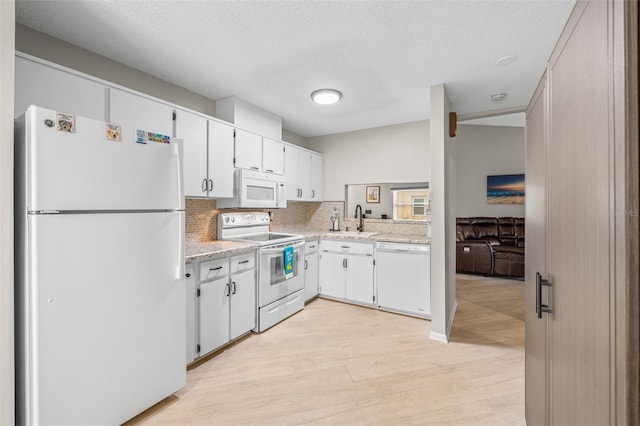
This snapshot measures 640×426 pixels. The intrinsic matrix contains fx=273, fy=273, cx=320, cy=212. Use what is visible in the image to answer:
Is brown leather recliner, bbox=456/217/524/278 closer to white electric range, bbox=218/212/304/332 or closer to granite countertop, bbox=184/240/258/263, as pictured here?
white electric range, bbox=218/212/304/332

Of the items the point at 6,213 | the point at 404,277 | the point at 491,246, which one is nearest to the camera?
the point at 6,213

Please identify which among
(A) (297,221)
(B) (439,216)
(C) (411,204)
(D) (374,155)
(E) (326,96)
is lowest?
(A) (297,221)

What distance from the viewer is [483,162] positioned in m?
5.89

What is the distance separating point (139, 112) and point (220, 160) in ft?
2.76

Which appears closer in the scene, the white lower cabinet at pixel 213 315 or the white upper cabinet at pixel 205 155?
the white lower cabinet at pixel 213 315

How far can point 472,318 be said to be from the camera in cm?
327

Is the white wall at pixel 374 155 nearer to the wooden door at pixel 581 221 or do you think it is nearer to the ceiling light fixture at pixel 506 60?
the ceiling light fixture at pixel 506 60

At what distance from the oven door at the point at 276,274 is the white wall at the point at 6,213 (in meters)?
1.81

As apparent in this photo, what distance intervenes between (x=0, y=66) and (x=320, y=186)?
12.3ft

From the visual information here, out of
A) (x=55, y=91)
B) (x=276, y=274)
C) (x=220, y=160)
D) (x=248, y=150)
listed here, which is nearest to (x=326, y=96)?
(x=248, y=150)

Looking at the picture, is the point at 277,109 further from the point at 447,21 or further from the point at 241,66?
the point at 447,21

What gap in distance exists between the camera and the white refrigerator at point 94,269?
52.0 inches

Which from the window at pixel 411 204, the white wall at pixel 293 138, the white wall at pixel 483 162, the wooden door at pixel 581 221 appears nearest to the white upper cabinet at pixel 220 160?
the white wall at pixel 293 138

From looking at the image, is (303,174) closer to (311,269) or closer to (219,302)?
(311,269)
